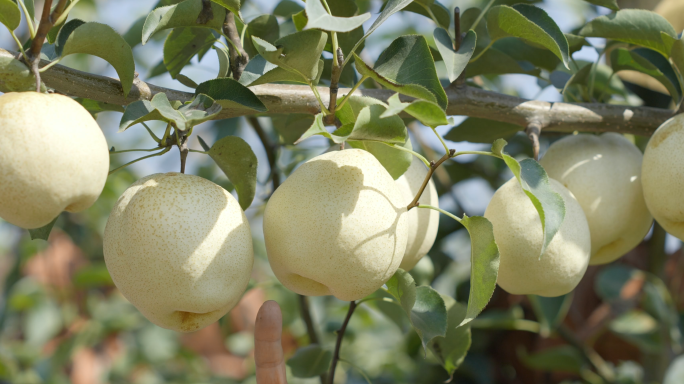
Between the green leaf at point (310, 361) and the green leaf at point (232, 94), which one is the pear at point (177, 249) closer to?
the green leaf at point (232, 94)

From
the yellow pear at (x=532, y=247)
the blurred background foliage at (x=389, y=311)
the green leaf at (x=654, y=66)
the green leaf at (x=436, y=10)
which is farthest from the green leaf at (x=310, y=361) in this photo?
the green leaf at (x=654, y=66)

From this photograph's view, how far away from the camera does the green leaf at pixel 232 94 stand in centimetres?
58

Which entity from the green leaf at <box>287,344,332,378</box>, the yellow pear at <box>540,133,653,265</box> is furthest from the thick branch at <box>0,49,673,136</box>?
the green leaf at <box>287,344,332,378</box>

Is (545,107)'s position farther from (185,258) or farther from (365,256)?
(185,258)

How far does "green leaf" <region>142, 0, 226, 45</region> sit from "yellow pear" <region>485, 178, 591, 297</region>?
1.40 ft

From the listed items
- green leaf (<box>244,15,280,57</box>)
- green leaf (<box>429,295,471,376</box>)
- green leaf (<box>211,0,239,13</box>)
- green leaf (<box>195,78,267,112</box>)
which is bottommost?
green leaf (<box>429,295,471,376</box>)

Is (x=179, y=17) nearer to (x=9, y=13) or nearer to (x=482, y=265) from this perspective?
(x=9, y=13)

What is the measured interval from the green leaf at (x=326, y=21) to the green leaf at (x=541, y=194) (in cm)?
21

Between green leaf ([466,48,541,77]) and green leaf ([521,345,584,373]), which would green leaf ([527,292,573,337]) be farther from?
green leaf ([466,48,541,77])

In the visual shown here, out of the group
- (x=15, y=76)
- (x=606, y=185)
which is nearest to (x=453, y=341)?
(x=606, y=185)

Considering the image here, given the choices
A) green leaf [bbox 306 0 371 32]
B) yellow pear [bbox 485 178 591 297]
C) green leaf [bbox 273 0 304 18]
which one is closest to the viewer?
green leaf [bbox 306 0 371 32]

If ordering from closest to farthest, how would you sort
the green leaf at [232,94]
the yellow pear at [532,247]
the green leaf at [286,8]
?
1. the green leaf at [232,94]
2. the yellow pear at [532,247]
3. the green leaf at [286,8]

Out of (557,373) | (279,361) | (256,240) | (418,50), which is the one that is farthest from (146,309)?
(256,240)

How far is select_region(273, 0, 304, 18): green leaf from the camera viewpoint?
1027 millimetres
